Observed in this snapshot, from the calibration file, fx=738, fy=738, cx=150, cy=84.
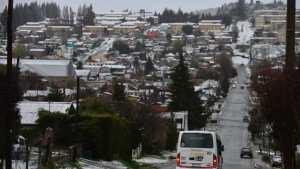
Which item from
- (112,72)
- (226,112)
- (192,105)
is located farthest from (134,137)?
(112,72)

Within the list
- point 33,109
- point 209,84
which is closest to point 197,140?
point 33,109

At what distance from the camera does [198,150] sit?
22672mm

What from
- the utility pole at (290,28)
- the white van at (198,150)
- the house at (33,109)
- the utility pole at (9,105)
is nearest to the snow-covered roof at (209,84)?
the house at (33,109)

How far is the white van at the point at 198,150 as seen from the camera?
74.4 feet

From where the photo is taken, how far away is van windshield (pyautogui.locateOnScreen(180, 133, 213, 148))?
22734 millimetres

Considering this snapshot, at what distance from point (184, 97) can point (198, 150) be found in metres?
62.8

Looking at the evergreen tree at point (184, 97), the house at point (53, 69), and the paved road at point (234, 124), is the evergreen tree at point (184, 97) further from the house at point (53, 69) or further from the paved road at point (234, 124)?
the house at point (53, 69)

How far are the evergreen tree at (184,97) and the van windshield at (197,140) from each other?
6154 cm

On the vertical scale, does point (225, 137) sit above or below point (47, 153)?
below

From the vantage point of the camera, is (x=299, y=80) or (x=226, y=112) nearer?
(x=299, y=80)

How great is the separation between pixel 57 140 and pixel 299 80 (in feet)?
49.3

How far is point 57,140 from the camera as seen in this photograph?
3092 cm

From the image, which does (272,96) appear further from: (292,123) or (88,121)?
(88,121)

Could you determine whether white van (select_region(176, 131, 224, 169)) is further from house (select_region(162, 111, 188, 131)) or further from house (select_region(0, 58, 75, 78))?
house (select_region(0, 58, 75, 78))
